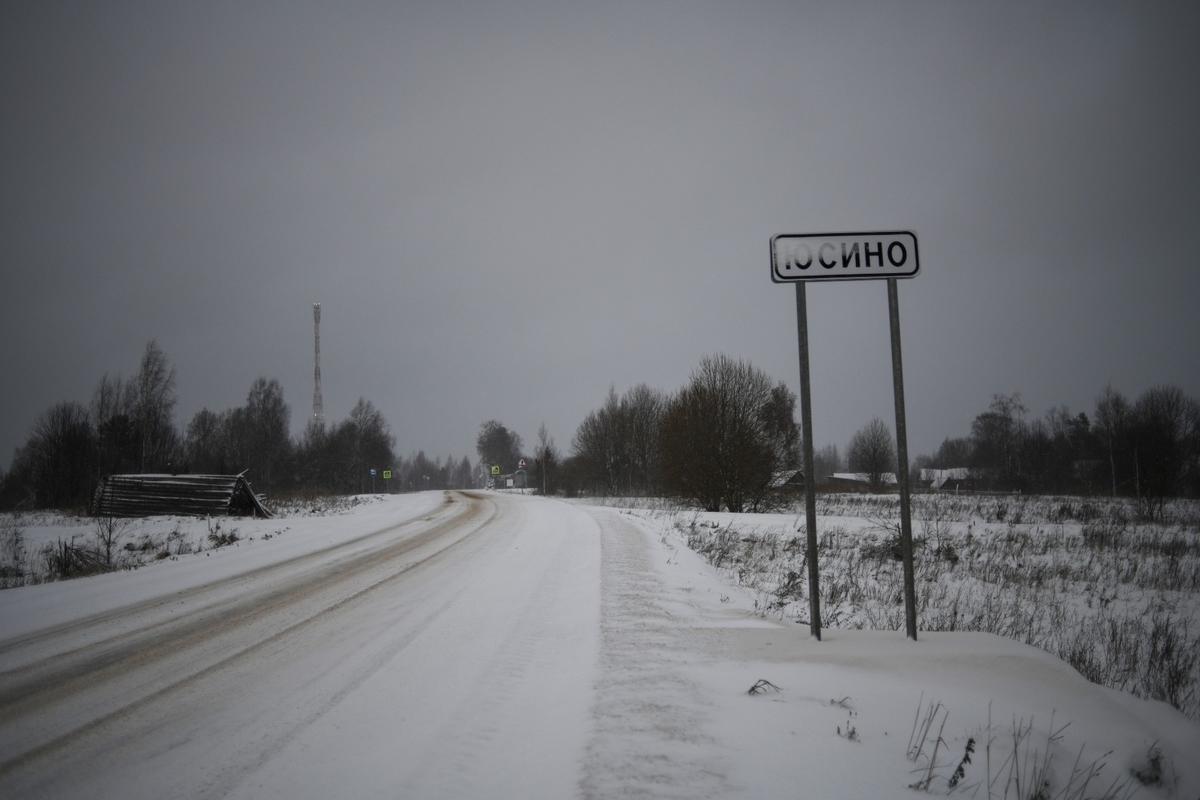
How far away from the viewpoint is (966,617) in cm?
694

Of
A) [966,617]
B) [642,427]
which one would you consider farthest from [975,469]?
[966,617]

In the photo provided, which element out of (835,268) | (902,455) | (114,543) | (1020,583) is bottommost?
(1020,583)

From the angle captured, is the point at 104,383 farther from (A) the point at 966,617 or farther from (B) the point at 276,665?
(A) the point at 966,617

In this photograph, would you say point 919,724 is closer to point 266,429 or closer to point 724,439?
point 724,439

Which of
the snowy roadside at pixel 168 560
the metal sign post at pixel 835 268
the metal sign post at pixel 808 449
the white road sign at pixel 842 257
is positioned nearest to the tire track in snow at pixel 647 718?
the metal sign post at pixel 808 449

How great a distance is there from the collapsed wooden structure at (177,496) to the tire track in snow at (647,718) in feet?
60.8

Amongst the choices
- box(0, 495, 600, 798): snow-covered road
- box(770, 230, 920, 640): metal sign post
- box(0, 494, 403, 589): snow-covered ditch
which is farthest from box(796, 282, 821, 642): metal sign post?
box(0, 494, 403, 589): snow-covered ditch

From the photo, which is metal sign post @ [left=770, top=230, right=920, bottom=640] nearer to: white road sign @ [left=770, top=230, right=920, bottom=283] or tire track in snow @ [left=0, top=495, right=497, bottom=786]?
white road sign @ [left=770, top=230, right=920, bottom=283]

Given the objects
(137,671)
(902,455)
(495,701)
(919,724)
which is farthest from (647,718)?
(137,671)

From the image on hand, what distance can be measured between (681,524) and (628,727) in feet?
44.9

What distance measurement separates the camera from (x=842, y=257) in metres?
4.44

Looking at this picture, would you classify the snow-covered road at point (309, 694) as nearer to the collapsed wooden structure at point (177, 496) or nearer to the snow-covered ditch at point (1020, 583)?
the snow-covered ditch at point (1020, 583)

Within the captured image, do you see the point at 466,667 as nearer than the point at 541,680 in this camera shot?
No

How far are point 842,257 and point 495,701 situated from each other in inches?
170
